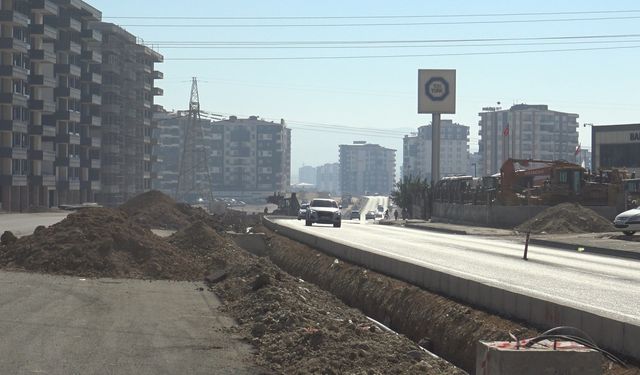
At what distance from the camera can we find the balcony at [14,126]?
97438 millimetres

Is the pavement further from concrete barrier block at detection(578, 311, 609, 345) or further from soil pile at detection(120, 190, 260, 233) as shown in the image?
concrete barrier block at detection(578, 311, 609, 345)

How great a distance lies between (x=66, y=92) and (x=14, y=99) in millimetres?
18987

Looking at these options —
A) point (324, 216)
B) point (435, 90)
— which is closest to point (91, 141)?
point (435, 90)

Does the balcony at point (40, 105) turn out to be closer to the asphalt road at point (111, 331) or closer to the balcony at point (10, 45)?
the balcony at point (10, 45)

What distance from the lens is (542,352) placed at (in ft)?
24.2

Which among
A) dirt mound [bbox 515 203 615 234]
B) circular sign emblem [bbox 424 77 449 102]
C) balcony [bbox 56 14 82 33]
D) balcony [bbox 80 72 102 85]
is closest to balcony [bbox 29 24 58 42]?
balcony [bbox 56 14 82 33]

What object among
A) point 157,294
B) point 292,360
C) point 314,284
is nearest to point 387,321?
point 157,294

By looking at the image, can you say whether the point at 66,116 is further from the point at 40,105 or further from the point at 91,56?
Result: the point at 91,56

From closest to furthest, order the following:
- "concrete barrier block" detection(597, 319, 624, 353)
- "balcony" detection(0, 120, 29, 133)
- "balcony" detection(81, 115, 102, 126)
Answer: "concrete barrier block" detection(597, 319, 624, 353), "balcony" detection(0, 120, 29, 133), "balcony" detection(81, 115, 102, 126)

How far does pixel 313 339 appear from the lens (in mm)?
13695

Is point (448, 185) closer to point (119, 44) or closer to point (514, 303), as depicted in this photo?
point (514, 303)

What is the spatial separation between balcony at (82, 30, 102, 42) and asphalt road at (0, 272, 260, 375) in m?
109

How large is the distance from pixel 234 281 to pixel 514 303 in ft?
37.1

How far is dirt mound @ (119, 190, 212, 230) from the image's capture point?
56.3 m
